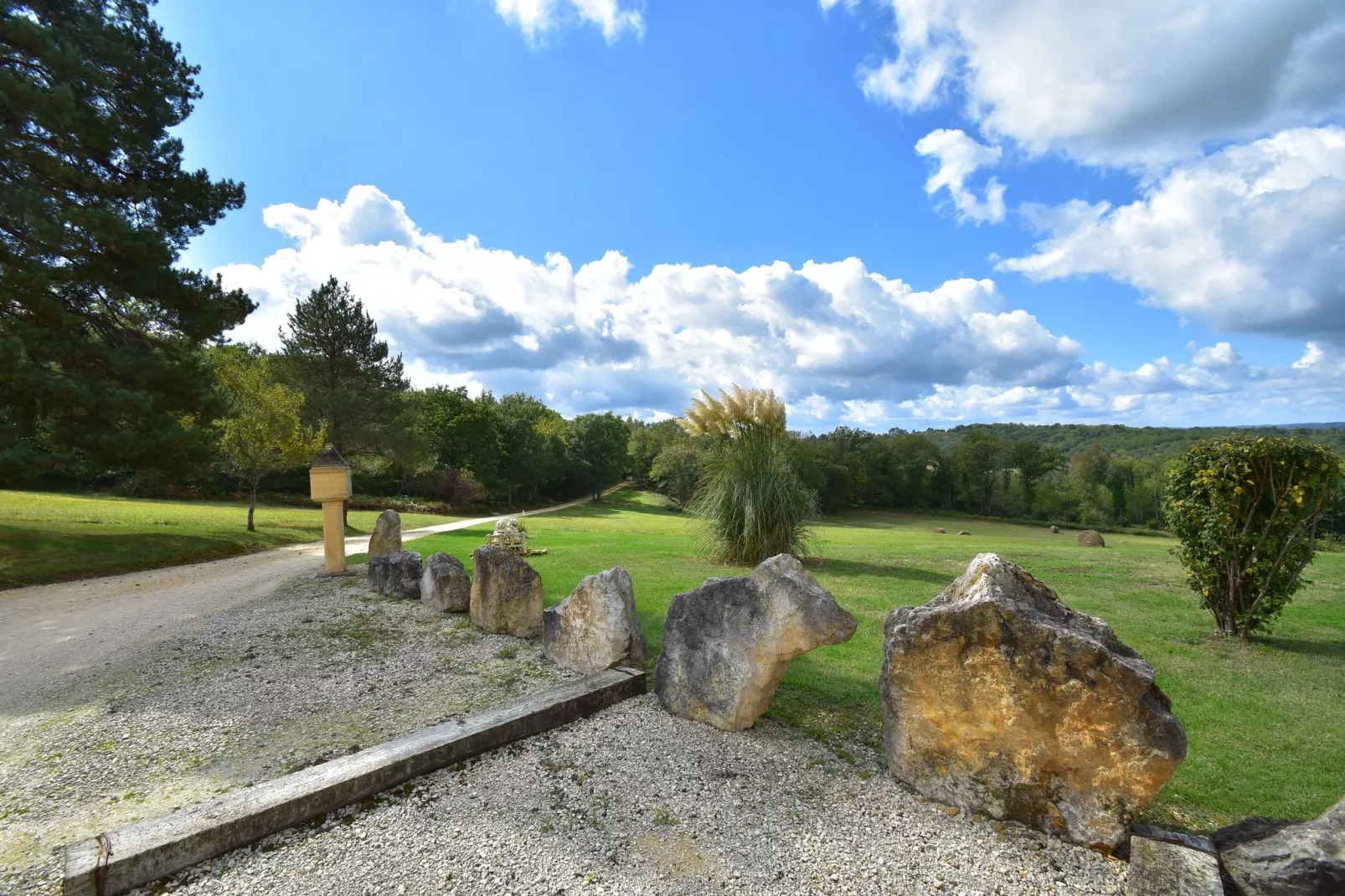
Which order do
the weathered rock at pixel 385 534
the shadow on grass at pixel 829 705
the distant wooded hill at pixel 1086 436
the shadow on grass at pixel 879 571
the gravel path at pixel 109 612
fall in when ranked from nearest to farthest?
1. the shadow on grass at pixel 829 705
2. the gravel path at pixel 109 612
3. the shadow on grass at pixel 879 571
4. the weathered rock at pixel 385 534
5. the distant wooded hill at pixel 1086 436

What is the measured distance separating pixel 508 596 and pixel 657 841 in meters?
4.52

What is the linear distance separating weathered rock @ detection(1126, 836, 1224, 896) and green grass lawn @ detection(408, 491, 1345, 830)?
0.72 meters

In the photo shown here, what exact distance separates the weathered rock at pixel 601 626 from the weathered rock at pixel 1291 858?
405cm

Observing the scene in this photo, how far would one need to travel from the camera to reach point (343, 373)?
27.6 meters

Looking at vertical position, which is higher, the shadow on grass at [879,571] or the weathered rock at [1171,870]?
the weathered rock at [1171,870]

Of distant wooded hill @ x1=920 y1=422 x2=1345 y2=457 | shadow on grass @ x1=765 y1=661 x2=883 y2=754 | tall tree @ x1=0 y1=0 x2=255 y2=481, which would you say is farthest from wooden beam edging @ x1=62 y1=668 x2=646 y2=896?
distant wooded hill @ x1=920 y1=422 x2=1345 y2=457

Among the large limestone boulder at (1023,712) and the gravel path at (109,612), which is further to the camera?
the gravel path at (109,612)

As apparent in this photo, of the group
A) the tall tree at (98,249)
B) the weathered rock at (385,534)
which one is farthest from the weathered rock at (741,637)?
the tall tree at (98,249)

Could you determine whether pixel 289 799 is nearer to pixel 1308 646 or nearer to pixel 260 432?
pixel 1308 646

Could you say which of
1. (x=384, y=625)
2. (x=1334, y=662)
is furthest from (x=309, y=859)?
(x=1334, y=662)

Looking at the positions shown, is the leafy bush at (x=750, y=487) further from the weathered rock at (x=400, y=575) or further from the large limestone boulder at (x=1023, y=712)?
the large limestone boulder at (x=1023, y=712)

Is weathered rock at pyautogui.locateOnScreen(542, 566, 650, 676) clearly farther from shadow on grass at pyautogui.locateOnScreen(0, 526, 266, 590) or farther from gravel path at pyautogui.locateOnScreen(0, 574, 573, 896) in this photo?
shadow on grass at pyautogui.locateOnScreen(0, 526, 266, 590)

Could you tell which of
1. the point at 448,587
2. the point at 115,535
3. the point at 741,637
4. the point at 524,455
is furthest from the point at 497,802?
the point at 524,455

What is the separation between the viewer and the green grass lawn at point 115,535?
39.1 ft
